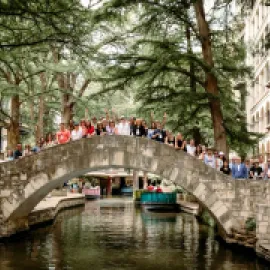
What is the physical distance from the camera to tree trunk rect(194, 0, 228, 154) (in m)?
18.3

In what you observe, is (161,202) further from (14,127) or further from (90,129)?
(90,129)

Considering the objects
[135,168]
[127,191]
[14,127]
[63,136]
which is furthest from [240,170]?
[127,191]

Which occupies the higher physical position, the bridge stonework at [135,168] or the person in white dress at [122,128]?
the person in white dress at [122,128]

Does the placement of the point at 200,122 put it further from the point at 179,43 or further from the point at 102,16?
the point at 102,16

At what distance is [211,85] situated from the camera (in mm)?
18797

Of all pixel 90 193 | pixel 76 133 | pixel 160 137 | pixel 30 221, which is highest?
pixel 76 133

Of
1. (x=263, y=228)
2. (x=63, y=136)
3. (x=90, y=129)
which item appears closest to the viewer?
(x=263, y=228)

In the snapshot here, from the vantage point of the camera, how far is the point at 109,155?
1535 centimetres

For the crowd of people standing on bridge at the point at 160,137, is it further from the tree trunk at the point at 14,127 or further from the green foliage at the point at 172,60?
the tree trunk at the point at 14,127

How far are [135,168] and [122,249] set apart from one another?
2.61 m

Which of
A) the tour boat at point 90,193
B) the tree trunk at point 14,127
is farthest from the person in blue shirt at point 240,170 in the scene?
the tour boat at point 90,193

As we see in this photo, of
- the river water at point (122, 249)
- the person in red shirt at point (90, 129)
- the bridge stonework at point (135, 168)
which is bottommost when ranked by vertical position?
the river water at point (122, 249)

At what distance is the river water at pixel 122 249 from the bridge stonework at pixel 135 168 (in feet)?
3.78

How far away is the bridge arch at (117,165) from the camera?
14688 millimetres
